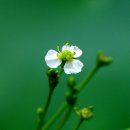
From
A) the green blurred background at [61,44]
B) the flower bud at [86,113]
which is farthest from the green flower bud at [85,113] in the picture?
the green blurred background at [61,44]

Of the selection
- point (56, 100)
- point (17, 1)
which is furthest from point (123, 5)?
point (56, 100)

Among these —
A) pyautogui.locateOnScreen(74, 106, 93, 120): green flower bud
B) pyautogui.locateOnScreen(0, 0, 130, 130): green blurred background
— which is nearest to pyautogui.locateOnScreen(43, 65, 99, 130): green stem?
pyautogui.locateOnScreen(74, 106, 93, 120): green flower bud

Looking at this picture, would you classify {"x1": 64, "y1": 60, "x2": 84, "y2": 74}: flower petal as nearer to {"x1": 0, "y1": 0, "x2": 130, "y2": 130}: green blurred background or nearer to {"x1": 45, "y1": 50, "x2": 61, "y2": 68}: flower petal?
{"x1": 45, "y1": 50, "x2": 61, "y2": 68}: flower petal

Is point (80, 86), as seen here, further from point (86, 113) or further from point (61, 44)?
point (61, 44)

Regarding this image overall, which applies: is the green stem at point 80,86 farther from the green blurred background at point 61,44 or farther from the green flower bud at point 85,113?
the green blurred background at point 61,44

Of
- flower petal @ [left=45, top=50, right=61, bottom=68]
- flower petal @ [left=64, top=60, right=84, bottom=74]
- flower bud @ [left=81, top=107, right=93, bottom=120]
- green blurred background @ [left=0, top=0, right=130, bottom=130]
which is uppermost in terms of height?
green blurred background @ [left=0, top=0, right=130, bottom=130]

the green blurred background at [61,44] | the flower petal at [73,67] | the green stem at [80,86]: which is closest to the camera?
the green stem at [80,86]

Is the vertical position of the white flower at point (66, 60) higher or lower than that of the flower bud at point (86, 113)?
higher

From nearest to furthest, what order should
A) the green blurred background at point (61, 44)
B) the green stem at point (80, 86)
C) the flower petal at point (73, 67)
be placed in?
the green stem at point (80, 86)
the flower petal at point (73, 67)
the green blurred background at point (61, 44)
